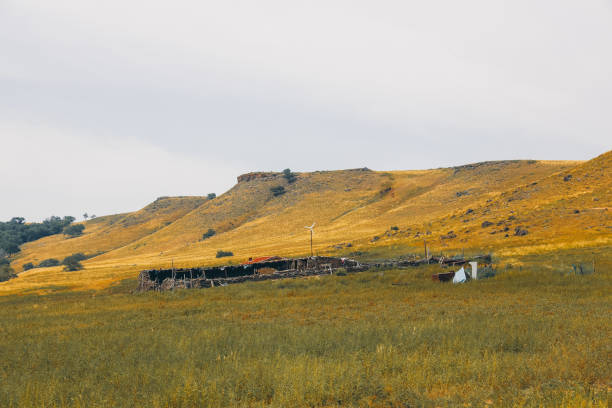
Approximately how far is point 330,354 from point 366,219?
3900 inches

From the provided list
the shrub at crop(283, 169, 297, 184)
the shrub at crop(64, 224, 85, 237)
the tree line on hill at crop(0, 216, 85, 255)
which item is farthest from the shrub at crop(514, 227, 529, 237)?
the shrub at crop(64, 224, 85, 237)

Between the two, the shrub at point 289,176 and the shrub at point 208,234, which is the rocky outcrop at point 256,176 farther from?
the shrub at point 208,234

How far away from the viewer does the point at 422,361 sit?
990 centimetres

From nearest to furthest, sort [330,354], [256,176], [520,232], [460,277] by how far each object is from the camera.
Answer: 1. [330,354]
2. [460,277]
3. [520,232]
4. [256,176]

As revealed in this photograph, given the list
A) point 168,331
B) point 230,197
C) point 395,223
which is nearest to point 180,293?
point 168,331

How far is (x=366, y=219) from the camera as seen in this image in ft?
357

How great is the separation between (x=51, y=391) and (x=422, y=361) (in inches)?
307

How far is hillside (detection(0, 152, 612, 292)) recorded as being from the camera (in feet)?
189

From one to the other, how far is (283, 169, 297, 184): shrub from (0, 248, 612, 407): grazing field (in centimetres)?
13978

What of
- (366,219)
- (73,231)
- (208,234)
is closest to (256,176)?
(208,234)

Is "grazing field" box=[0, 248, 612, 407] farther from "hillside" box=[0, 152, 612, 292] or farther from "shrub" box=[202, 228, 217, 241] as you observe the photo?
"shrub" box=[202, 228, 217, 241]

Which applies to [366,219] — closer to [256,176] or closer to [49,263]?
[256,176]

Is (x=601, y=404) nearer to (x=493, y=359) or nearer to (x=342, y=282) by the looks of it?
(x=493, y=359)

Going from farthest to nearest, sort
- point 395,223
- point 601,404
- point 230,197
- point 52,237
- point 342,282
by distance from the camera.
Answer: point 52,237 < point 230,197 < point 395,223 < point 342,282 < point 601,404
